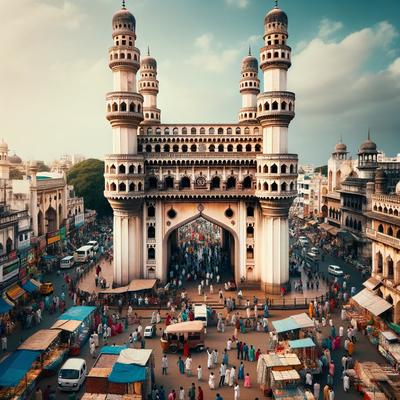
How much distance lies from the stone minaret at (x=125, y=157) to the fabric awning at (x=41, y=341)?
12912mm

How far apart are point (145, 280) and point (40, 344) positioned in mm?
14436

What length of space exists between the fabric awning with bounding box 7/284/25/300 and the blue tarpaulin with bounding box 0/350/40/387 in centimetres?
912

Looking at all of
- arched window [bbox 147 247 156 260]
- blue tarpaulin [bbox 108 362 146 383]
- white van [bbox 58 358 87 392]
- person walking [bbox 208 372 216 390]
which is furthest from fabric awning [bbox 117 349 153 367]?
arched window [bbox 147 247 156 260]

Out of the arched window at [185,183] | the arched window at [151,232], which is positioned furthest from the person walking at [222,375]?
the arched window at [185,183]

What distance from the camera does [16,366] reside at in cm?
1820

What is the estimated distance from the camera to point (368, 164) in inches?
1895

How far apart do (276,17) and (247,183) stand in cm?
1388

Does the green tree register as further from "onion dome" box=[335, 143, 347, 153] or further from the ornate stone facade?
"onion dome" box=[335, 143, 347, 153]

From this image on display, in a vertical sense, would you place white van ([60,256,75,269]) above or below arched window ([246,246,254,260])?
below

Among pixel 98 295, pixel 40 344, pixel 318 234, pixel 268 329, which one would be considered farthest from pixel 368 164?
pixel 40 344

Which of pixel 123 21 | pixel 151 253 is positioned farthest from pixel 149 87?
pixel 151 253

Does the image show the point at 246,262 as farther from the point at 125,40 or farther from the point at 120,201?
the point at 125,40

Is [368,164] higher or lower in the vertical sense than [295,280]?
higher

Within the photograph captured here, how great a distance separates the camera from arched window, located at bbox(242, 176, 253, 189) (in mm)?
35497
